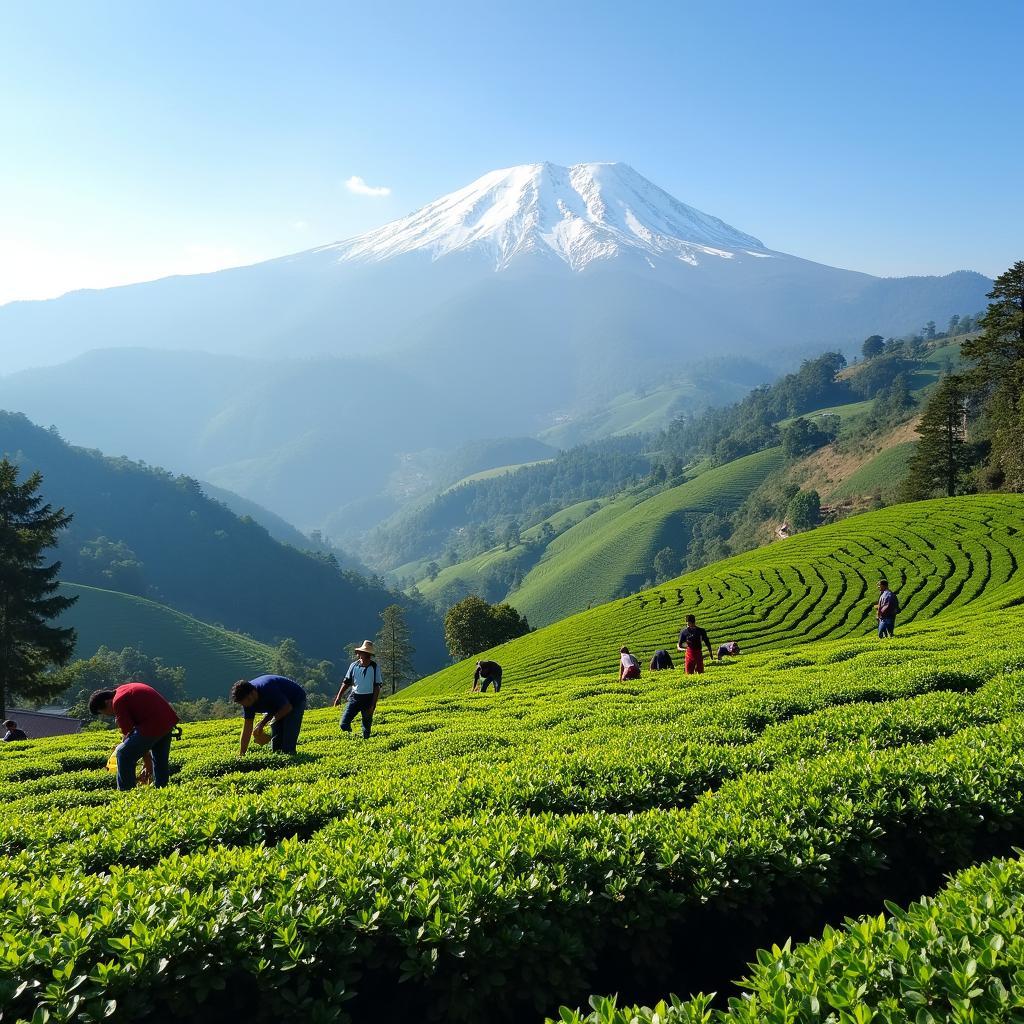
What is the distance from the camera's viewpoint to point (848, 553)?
51906 millimetres

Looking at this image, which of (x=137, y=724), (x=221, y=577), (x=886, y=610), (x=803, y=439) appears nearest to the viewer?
(x=137, y=724)

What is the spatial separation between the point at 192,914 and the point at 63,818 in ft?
16.1

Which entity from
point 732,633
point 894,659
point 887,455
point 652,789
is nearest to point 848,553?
point 732,633

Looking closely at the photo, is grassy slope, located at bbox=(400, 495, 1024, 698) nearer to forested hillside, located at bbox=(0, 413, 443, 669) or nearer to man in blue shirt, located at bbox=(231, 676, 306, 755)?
man in blue shirt, located at bbox=(231, 676, 306, 755)

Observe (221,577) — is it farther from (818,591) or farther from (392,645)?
(818,591)

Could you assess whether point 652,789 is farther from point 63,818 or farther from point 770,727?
point 63,818

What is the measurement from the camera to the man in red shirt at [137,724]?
33.9ft

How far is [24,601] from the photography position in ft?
115

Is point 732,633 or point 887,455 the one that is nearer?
point 732,633

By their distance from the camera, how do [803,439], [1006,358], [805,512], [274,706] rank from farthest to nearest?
[803,439], [805,512], [1006,358], [274,706]

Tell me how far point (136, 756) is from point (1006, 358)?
231ft

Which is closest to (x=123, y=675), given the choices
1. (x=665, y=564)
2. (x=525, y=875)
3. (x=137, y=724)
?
(x=137, y=724)

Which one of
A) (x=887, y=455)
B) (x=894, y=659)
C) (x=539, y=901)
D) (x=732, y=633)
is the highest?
(x=887, y=455)

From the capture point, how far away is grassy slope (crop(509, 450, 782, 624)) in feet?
511
